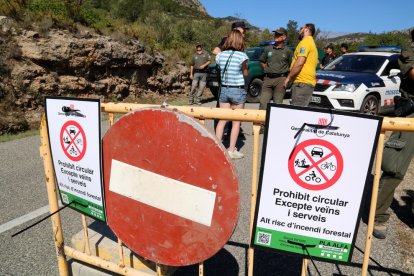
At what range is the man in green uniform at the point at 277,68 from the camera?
6.61 metres

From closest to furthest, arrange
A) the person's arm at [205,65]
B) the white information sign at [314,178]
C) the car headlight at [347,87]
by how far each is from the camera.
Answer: the white information sign at [314,178] → the car headlight at [347,87] → the person's arm at [205,65]

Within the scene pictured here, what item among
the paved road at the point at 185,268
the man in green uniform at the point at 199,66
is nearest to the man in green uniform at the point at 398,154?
the paved road at the point at 185,268

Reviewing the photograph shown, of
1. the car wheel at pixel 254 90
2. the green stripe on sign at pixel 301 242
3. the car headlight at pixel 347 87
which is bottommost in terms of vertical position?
the car wheel at pixel 254 90

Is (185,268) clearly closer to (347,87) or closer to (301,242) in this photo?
(301,242)

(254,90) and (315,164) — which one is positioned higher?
(315,164)

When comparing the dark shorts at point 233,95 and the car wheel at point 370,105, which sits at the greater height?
the dark shorts at point 233,95

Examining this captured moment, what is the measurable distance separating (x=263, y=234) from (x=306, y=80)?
4.61 metres

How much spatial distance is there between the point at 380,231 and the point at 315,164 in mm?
2170

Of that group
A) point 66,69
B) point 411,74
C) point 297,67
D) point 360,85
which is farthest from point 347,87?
point 66,69

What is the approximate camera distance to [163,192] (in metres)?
1.86

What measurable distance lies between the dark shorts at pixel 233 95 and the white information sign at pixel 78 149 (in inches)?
134

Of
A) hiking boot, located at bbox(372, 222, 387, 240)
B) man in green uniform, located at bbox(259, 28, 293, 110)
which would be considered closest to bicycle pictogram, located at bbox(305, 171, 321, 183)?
hiking boot, located at bbox(372, 222, 387, 240)

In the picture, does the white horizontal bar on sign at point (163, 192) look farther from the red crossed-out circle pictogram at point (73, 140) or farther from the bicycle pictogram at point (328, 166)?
the bicycle pictogram at point (328, 166)

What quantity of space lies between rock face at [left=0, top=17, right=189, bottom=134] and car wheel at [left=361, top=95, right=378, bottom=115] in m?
7.88
